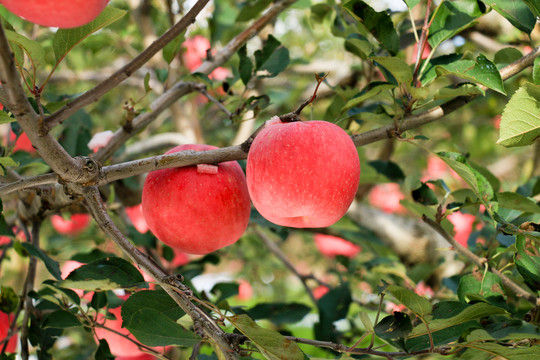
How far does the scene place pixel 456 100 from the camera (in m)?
0.79

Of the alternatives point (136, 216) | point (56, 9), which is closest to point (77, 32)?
point (56, 9)

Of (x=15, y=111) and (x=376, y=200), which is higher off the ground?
(x=15, y=111)

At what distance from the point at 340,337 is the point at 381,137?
67cm

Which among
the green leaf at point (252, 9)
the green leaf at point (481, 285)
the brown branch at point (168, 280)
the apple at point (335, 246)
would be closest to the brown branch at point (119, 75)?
the brown branch at point (168, 280)

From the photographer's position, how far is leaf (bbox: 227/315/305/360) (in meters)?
0.58

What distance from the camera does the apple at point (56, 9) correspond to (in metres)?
0.49

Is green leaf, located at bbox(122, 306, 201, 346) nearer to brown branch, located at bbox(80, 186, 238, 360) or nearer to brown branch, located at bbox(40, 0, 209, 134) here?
brown branch, located at bbox(80, 186, 238, 360)

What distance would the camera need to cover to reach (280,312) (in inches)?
44.4

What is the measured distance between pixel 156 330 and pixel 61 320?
10.2 inches

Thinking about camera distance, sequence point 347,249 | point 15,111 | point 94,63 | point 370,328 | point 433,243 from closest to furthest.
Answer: point 15,111, point 370,328, point 433,243, point 347,249, point 94,63

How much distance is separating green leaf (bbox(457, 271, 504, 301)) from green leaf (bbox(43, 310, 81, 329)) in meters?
0.64

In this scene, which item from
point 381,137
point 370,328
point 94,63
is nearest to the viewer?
point 370,328

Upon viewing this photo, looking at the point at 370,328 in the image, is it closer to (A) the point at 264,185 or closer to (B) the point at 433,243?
(A) the point at 264,185

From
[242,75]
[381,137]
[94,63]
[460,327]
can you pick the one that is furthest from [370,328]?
[94,63]
